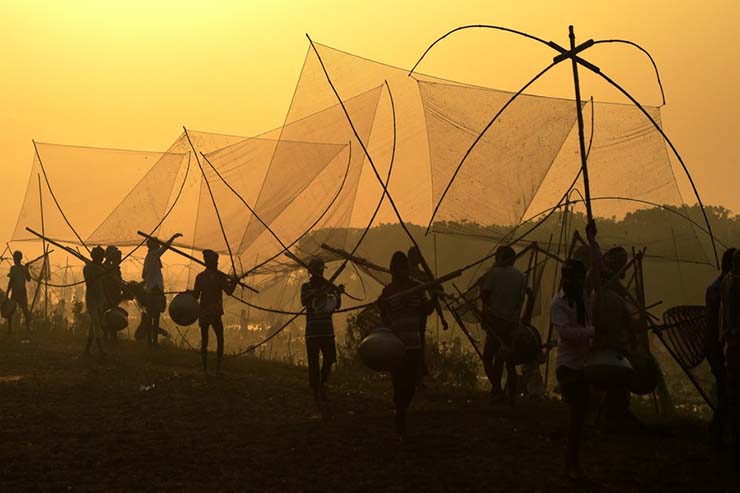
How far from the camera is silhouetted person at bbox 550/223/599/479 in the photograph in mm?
6602

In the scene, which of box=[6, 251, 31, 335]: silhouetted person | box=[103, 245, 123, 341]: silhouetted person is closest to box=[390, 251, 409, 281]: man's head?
box=[103, 245, 123, 341]: silhouetted person

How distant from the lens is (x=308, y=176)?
46.0 feet

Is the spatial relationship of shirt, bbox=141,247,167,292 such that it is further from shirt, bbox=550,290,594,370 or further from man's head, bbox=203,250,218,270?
shirt, bbox=550,290,594,370

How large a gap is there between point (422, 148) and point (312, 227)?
218cm

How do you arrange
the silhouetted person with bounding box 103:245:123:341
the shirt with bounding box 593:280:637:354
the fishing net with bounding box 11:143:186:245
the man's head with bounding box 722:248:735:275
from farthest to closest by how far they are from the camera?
the fishing net with bounding box 11:143:186:245 < the silhouetted person with bounding box 103:245:123:341 < the man's head with bounding box 722:248:735:275 < the shirt with bounding box 593:280:637:354

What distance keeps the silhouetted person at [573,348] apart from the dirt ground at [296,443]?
1.19 ft

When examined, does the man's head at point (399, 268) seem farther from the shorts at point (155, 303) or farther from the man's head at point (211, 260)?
the shorts at point (155, 303)

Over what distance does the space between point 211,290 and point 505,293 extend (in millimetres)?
4146

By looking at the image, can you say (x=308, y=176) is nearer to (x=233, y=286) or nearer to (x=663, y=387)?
(x=233, y=286)

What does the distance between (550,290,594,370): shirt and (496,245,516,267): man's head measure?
348 centimetres

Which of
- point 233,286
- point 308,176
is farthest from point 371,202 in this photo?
point 233,286

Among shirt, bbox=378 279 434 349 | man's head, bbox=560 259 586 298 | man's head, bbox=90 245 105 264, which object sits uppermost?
man's head, bbox=90 245 105 264

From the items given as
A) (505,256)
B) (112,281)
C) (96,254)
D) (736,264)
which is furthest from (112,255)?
(736,264)

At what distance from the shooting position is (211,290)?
12.0 metres
